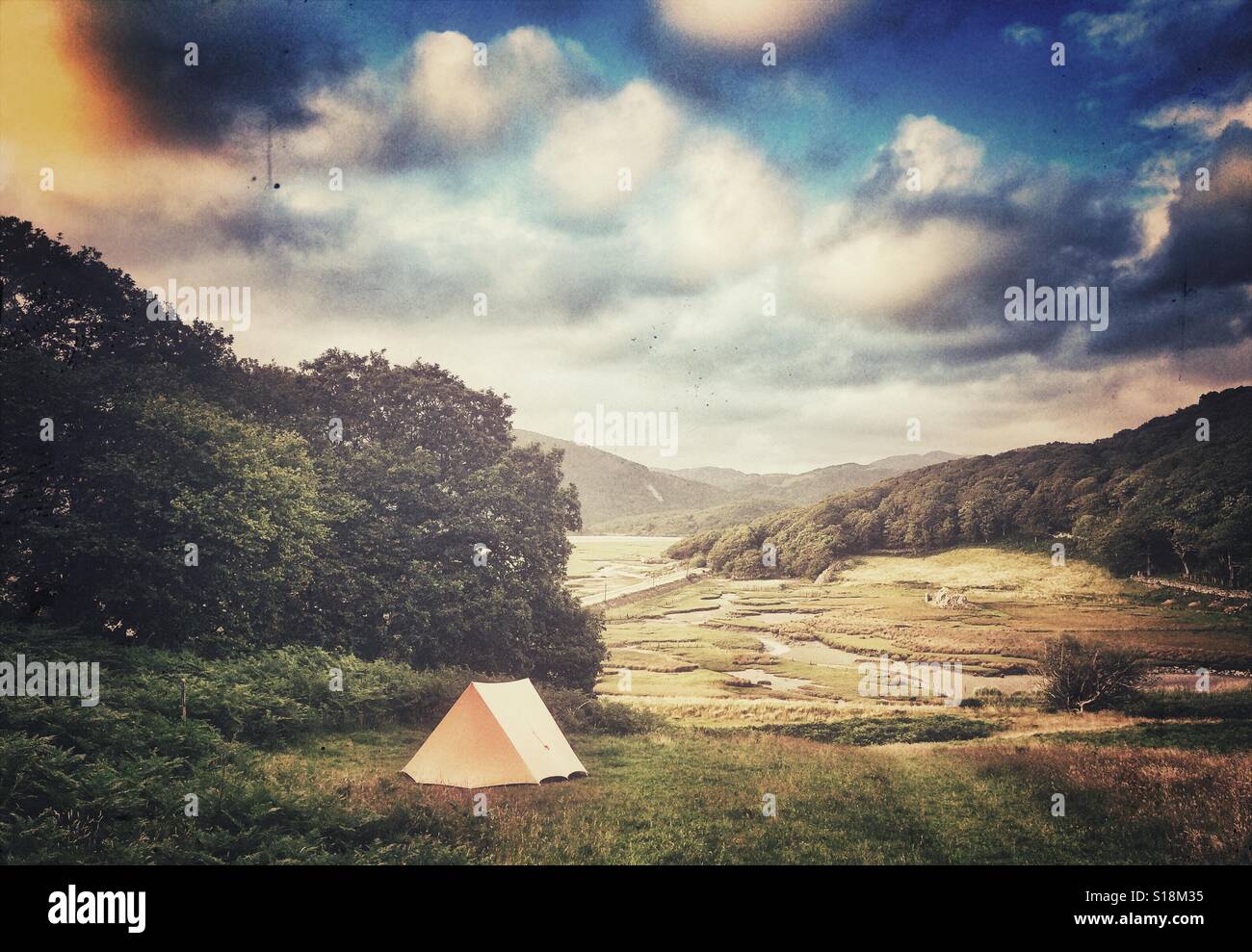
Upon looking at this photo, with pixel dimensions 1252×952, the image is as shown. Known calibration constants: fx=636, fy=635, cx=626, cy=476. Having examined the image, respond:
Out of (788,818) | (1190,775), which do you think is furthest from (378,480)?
(1190,775)

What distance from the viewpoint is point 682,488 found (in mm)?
12703

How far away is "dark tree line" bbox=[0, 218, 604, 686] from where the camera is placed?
32.0 ft

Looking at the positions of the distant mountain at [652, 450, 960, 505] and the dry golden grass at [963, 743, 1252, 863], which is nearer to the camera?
the dry golden grass at [963, 743, 1252, 863]

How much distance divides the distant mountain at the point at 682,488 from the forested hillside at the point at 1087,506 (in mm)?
362

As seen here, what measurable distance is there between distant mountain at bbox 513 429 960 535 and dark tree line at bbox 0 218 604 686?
2.43ft

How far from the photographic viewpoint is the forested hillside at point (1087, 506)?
33.8 feet

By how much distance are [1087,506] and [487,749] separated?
10.3 meters

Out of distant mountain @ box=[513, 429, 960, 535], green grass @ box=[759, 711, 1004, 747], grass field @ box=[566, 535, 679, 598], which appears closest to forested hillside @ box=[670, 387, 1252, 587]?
distant mountain @ box=[513, 429, 960, 535]

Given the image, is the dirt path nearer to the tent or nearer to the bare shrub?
the tent

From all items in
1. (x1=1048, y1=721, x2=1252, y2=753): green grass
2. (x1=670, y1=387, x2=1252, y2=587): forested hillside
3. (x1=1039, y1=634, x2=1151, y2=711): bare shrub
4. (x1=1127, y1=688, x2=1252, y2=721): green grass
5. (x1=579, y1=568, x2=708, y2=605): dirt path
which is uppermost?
(x1=670, y1=387, x2=1252, y2=587): forested hillside

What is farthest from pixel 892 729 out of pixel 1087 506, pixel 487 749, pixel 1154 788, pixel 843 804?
pixel 487 749

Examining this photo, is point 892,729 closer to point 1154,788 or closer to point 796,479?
point 1154,788

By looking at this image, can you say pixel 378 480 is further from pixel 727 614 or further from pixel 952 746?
pixel 952 746
